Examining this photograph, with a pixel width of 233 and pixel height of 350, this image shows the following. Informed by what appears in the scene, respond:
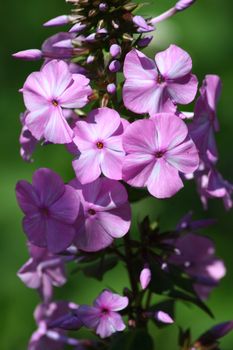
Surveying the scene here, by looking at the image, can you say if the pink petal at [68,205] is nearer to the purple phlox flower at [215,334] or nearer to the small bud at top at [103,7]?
the small bud at top at [103,7]

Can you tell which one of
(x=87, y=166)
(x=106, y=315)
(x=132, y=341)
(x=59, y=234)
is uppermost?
(x=87, y=166)

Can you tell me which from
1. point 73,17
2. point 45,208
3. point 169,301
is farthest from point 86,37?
point 169,301

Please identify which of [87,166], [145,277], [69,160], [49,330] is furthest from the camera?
[69,160]

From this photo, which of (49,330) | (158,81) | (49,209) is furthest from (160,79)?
(49,330)

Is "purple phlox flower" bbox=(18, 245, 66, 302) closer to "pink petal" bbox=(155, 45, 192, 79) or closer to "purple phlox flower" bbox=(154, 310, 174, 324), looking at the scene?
"purple phlox flower" bbox=(154, 310, 174, 324)

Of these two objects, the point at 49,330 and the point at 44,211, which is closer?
the point at 44,211

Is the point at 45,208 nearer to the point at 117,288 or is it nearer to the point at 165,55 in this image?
the point at 165,55

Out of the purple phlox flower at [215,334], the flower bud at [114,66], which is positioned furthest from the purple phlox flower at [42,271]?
the flower bud at [114,66]

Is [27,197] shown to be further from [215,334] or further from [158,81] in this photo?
[215,334]
